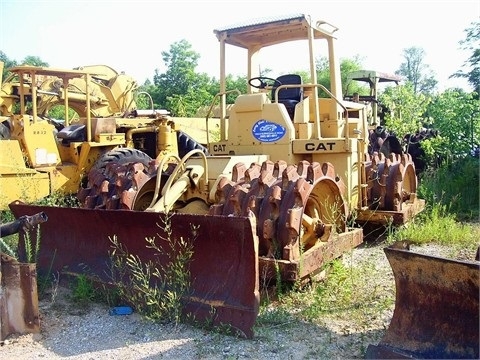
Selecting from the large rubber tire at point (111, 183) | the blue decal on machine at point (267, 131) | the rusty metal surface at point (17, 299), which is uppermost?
the blue decal on machine at point (267, 131)

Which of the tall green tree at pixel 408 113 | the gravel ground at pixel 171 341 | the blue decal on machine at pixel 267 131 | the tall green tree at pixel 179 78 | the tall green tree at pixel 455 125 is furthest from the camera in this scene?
the tall green tree at pixel 179 78

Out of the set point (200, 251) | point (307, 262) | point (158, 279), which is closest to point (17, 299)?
point (158, 279)

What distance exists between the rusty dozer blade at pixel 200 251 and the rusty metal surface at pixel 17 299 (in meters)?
0.70

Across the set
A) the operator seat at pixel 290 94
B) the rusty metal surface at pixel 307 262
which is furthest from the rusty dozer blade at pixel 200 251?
the operator seat at pixel 290 94

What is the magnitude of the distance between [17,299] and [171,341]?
A: 1.20 m

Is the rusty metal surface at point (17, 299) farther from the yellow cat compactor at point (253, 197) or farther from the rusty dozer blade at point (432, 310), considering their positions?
the rusty dozer blade at point (432, 310)

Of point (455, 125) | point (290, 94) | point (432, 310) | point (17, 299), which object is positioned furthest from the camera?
point (455, 125)

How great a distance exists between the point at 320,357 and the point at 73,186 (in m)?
6.50

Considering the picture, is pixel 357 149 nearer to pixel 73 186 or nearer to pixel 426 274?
pixel 426 274

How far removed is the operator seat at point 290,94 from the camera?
20.7 feet

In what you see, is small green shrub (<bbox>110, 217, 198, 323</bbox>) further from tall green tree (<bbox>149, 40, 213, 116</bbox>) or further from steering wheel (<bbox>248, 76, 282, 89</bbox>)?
tall green tree (<bbox>149, 40, 213, 116</bbox>)

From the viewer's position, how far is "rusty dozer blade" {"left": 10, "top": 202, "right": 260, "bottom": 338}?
3588mm

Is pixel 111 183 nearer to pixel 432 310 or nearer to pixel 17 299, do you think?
pixel 17 299

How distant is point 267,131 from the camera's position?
5770mm
